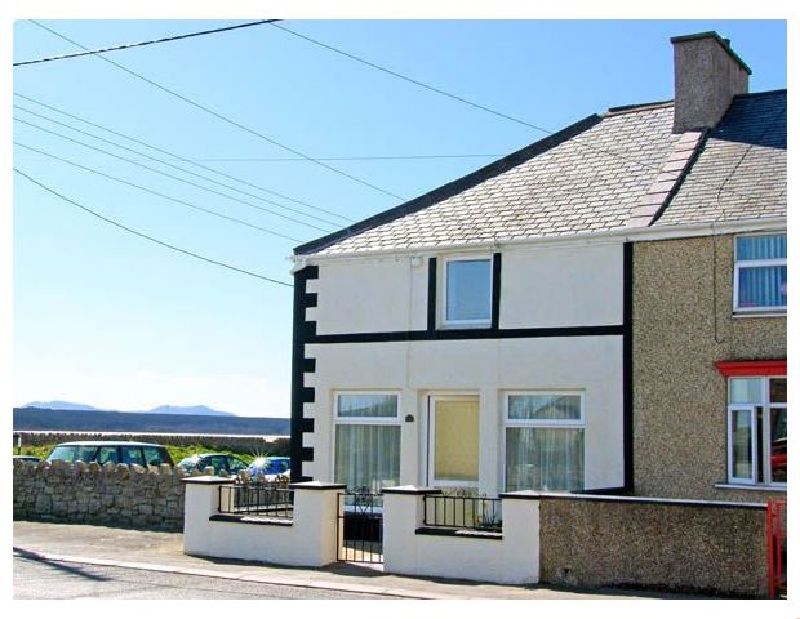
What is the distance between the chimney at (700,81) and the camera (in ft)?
67.6

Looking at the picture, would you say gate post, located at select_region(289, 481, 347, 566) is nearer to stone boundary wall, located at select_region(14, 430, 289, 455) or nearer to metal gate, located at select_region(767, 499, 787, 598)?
metal gate, located at select_region(767, 499, 787, 598)

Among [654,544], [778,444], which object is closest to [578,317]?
[778,444]

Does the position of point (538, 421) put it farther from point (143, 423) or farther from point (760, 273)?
point (143, 423)

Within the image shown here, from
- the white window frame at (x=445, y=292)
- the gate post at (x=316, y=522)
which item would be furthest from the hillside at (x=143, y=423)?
the gate post at (x=316, y=522)

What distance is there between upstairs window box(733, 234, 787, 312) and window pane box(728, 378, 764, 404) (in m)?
1.02

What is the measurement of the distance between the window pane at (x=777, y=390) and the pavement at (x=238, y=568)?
4071 millimetres

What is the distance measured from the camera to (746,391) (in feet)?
55.1

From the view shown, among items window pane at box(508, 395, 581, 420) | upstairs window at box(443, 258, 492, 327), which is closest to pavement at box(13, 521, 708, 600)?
window pane at box(508, 395, 581, 420)

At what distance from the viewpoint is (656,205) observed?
18.3 m

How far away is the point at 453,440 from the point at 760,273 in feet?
19.4

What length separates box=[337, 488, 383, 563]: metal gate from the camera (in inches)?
732
